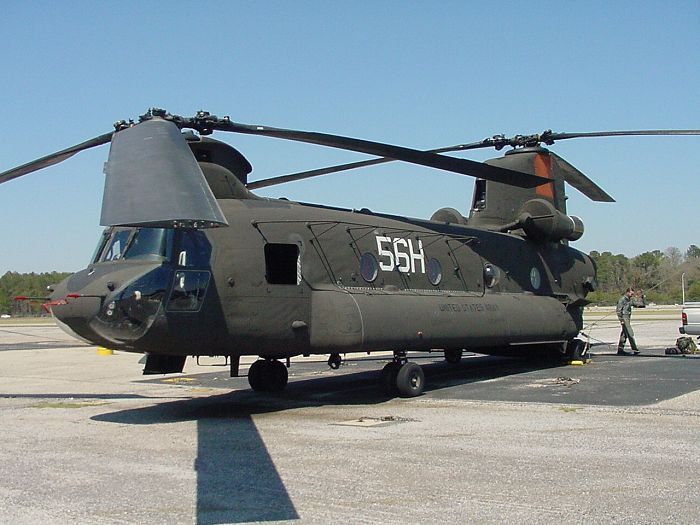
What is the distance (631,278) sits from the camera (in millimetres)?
85625

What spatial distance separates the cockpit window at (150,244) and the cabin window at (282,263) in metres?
1.58

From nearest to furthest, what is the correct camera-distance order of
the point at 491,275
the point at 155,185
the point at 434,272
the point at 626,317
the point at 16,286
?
the point at 155,185, the point at 434,272, the point at 491,275, the point at 626,317, the point at 16,286

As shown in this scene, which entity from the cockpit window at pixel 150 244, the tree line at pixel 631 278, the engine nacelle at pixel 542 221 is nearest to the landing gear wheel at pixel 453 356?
the engine nacelle at pixel 542 221

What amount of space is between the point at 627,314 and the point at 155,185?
52.7 feet

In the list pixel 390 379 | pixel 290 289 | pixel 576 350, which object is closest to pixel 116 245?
pixel 290 289

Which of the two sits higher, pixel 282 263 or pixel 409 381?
pixel 282 263

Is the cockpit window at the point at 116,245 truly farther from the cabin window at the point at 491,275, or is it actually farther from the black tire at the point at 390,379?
the cabin window at the point at 491,275

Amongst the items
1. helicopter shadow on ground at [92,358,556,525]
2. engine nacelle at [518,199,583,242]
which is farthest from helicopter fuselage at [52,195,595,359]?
engine nacelle at [518,199,583,242]

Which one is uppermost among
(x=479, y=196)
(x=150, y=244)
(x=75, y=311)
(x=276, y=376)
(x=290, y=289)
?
(x=479, y=196)

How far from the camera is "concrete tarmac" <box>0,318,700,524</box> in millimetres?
5730

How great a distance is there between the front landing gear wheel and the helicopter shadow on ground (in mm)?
205

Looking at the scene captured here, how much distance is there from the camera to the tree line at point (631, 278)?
80562 mm

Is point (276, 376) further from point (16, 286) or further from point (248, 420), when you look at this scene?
point (16, 286)

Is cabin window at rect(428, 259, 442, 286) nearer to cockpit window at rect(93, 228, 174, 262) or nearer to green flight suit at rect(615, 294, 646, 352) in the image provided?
cockpit window at rect(93, 228, 174, 262)
